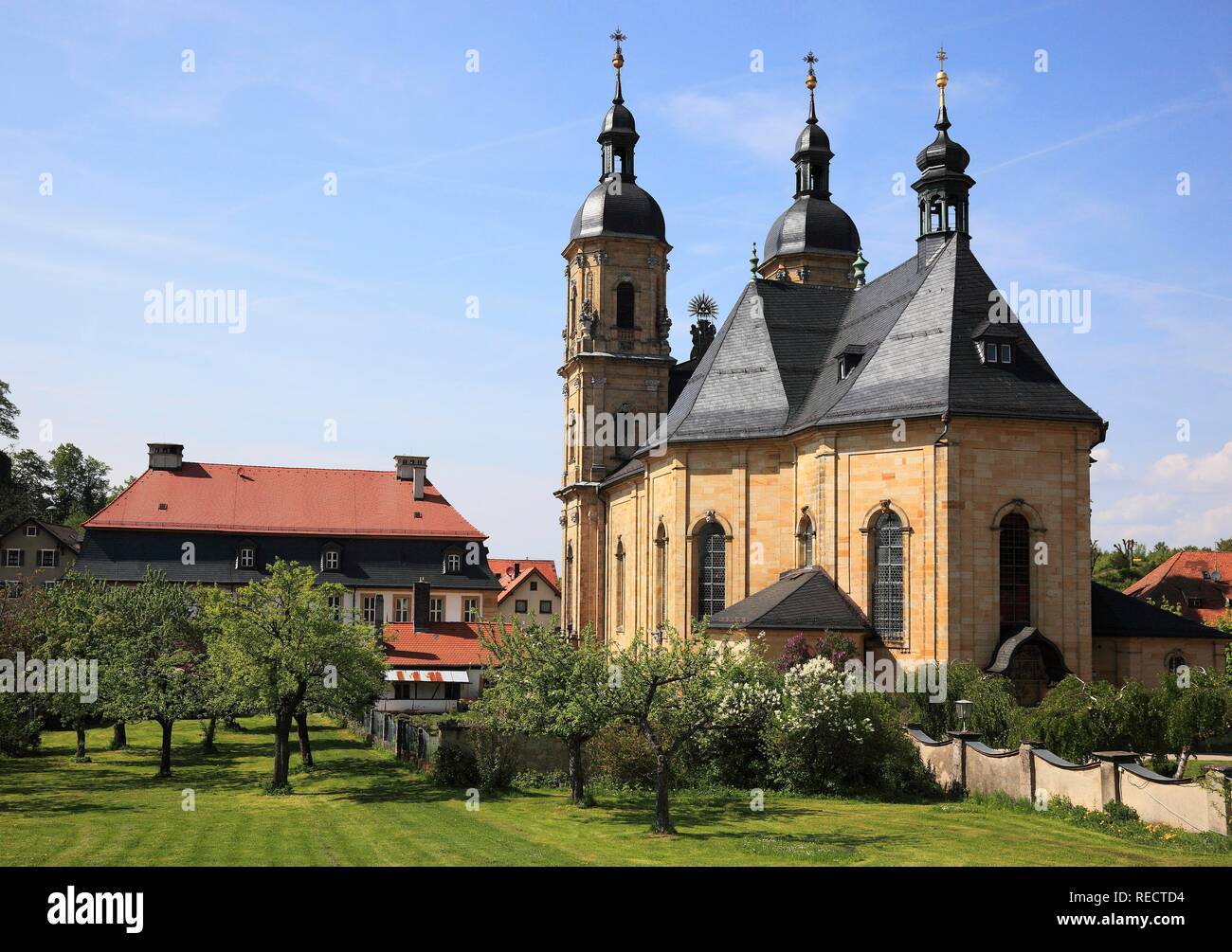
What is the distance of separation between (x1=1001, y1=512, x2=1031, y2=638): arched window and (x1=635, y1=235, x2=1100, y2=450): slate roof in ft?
12.8

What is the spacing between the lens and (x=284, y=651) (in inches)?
1238

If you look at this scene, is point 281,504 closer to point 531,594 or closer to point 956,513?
point 531,594

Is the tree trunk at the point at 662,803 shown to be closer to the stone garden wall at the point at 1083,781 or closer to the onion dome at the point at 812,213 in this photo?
the stone garden wall at the point at 1083,781

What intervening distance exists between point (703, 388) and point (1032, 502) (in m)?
15.6

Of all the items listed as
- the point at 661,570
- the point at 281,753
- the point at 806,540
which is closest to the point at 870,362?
the point at 806,540

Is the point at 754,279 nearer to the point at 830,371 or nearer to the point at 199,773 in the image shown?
the point at 830,371

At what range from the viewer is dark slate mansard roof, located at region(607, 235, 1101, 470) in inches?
1592

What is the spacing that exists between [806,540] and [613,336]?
978 inches

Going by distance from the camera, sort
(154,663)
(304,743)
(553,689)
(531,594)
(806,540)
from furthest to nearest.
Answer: (531,594) → (806,540) → (304,743) → (154,663) → (553,689)

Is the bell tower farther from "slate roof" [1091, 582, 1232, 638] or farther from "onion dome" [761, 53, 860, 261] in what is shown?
"slate roof" [1091, 582, 1232, 638]

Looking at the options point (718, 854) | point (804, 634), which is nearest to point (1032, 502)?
point (804, 634)

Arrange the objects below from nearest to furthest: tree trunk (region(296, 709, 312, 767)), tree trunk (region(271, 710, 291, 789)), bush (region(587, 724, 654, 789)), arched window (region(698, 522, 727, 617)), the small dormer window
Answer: bush (region(587, 724, 654, 789)), tree trunk (region(271, 710, 291, 789)), tree trunk (region(296, 709, 312, 767)), the small dormer window, arched window (region(698, 522, 727, 617))

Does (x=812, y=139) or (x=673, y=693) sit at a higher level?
(x=812, y=139)

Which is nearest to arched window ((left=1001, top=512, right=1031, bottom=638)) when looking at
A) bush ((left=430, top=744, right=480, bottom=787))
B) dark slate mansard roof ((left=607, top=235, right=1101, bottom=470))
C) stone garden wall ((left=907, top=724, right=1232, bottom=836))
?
dark slate mansard roof ((left=607, top=235, right=1101, bottom=470))
